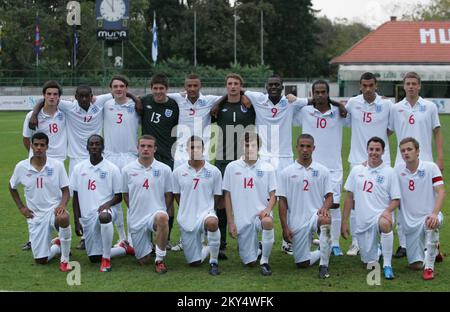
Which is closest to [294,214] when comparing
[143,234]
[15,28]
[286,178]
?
[286,178]

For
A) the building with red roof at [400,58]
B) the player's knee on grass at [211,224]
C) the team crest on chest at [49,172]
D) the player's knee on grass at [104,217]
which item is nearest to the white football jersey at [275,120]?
the player's knee on grass at [211,224]

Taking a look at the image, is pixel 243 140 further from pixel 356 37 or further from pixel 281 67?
pixel 356 37

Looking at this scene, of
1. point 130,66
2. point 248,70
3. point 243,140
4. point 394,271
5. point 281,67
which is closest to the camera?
point 394,271

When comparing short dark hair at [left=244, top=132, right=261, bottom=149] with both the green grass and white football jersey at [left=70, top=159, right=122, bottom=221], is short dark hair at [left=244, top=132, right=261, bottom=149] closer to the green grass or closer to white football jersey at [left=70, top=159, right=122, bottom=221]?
the green grass

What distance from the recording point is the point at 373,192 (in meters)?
7.39

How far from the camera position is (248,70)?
1916 inches

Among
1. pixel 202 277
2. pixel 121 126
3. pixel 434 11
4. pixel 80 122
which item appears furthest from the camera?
pixel 434 11

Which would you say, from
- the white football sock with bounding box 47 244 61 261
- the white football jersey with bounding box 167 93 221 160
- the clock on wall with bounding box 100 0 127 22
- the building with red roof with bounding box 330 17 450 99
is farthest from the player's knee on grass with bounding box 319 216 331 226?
the building with red roof with bounding box 330 17 450 99

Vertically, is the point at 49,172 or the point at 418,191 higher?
the point at 49,172

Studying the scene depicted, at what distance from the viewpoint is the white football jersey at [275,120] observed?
27.7 ft

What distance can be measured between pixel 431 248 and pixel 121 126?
12.8 feet

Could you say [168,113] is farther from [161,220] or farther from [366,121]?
[366,121]

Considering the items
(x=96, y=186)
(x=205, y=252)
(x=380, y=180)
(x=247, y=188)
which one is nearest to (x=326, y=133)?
(x=380, y=180)

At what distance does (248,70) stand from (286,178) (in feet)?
136
